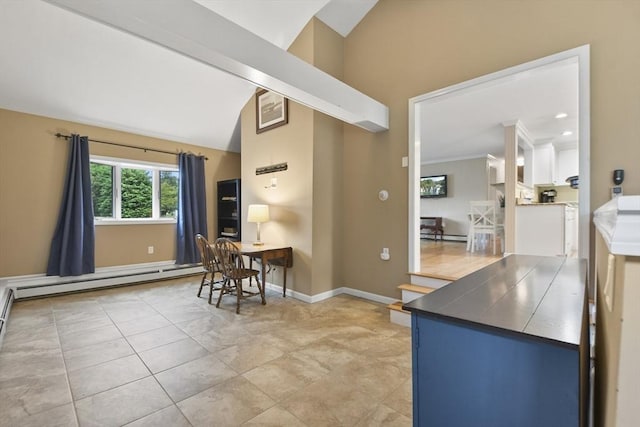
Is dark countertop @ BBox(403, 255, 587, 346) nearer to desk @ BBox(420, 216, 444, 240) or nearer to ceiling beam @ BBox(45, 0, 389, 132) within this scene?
ceiling beam @ BBox(45, 0, 389, 132)

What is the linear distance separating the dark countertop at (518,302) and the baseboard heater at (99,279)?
4.78 m

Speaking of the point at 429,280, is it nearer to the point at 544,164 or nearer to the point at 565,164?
the point at 544,164

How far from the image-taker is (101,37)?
3.19 m

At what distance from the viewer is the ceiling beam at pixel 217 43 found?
1.57 meters

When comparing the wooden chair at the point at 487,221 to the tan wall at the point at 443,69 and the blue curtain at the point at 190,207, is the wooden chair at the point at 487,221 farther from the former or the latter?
the blue curtain at the point at 190,207

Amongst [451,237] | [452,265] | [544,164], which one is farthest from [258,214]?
[451,237]

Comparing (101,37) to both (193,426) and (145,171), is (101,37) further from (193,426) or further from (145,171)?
(193,426)

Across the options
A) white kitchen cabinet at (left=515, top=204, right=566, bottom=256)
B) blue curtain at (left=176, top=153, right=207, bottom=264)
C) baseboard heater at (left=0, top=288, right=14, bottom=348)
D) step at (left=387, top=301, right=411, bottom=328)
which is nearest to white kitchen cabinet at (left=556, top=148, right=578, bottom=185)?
white kitchen cabinet at (left=515, top=204, right=566, bottom=256)

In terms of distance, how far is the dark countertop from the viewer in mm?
804

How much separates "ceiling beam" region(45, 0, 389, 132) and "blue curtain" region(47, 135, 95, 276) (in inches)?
128

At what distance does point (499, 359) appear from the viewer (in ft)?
2.73

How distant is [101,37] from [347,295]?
4142 millimetres

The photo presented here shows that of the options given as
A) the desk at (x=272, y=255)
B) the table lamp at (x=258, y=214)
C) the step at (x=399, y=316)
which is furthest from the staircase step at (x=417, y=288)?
the table lamp at (x=258, y=214)

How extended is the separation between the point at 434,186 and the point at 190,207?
631cm
